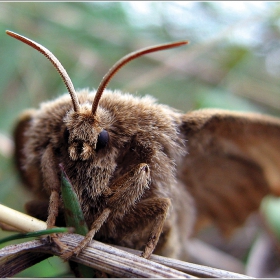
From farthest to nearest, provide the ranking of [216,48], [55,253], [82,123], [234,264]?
[216,48] → [234,264] → [82,123] → [55,253]

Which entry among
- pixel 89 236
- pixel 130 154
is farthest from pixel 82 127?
pixel 89 236

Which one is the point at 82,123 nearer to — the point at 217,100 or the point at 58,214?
the point at 58,214

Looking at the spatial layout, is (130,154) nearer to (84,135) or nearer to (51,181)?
(84,135)

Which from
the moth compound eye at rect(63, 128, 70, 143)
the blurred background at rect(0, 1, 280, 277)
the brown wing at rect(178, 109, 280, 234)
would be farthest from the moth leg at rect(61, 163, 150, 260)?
the blurred background at rect(0, 1, 280, 277)

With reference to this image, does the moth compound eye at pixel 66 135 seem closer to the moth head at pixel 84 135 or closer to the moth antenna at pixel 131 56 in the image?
the moth head at pixel 84 135

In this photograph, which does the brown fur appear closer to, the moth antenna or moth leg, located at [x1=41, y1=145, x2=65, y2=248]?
moth leg, located at [x1=41, y1=145, x2=65, y2=248]

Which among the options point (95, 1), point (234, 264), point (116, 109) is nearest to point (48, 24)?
point (95, 1)
